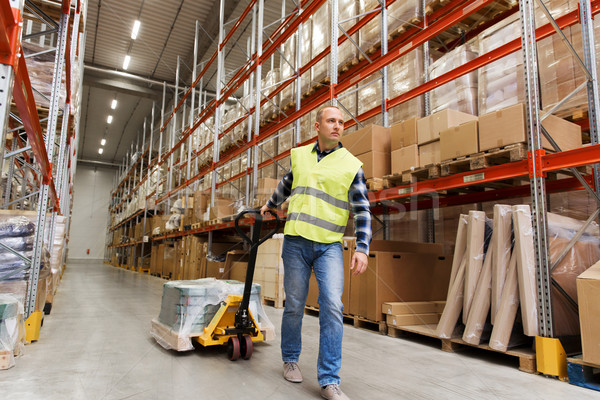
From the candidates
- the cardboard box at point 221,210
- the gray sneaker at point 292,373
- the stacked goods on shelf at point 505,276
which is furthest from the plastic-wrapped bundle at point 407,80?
the cardboard box at point 221,210

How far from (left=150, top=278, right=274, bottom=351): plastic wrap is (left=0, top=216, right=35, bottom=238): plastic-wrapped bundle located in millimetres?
1668

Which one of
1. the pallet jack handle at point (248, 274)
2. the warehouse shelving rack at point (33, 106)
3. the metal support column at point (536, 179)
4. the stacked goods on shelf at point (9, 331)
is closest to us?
the warehouse shelving rack at point (33, 106)

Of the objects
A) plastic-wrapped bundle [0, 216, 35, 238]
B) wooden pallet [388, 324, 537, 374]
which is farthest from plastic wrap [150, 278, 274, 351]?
plastic-wrapped bundle [0, 216, 35, 238]

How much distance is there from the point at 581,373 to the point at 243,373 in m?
2.24

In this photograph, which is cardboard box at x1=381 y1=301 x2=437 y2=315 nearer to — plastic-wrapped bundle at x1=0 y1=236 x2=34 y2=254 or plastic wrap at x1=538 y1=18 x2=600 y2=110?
plastic wrap at x1=538 y1=18 x2=600 y2=110

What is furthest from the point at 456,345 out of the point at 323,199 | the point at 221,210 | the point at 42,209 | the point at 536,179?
the point at 221,210

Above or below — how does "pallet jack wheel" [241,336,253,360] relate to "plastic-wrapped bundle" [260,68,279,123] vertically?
below

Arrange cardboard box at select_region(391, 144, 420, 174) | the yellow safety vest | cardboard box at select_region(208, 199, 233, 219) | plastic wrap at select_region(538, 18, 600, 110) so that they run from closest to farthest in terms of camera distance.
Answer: the yellow safety vest → plastic wrap at select_region(538, 18, 600, 110) → cardboard box at select_region(391, 144, 420, 174) → cardboard box at select_region(208, 199, 233, 219)

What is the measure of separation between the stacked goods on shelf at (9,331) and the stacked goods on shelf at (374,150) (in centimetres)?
358

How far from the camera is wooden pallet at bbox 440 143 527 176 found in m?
3.19

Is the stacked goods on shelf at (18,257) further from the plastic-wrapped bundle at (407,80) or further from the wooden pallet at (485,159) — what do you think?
the plastic-wrapped bundle at (407,80)

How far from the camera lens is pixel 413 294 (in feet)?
14.9

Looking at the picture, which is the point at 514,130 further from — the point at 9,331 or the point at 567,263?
the point at 9,331

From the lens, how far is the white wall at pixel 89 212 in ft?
98.4
